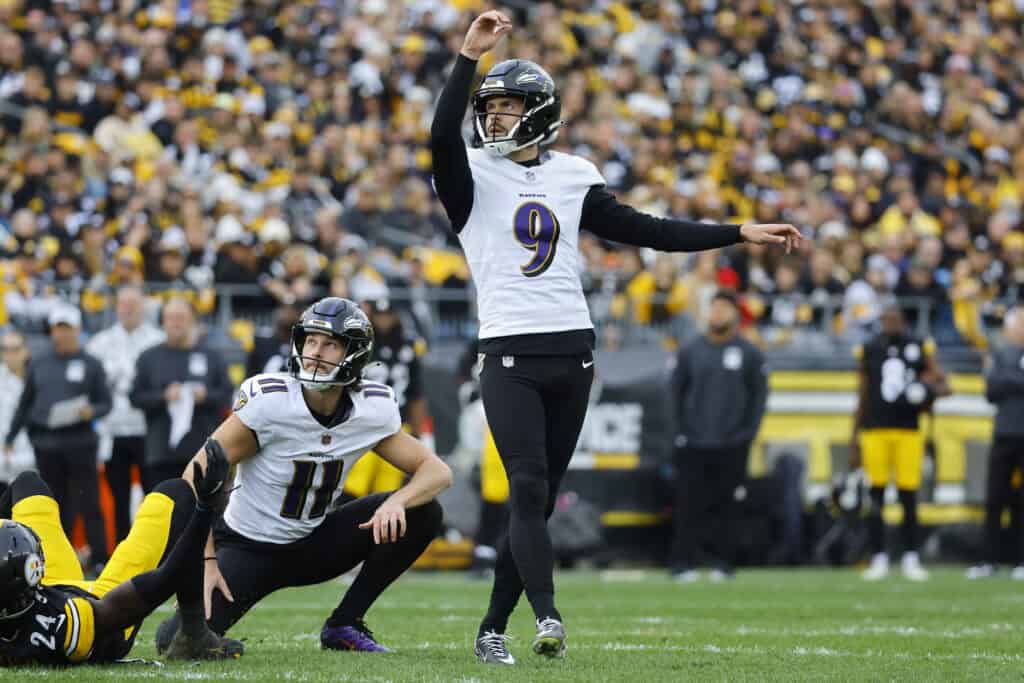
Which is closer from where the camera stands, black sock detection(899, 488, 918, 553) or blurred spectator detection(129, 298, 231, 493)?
blurred spectator detection(129, 298, 231, 493)

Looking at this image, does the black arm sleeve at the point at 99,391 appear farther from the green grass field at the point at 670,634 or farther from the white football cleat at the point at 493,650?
the white football cleat at the point at 493,650

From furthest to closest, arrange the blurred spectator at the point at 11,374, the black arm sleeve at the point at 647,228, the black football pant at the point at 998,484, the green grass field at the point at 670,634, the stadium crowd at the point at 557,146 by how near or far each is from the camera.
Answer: the stadium crowd at the point at 557,146 → the black football pant at the point at 998,484 → the blurred spectator at the point at 11,374 → the black arm sleeve at the point at 647,228 → the green grass field at the point at 670,634

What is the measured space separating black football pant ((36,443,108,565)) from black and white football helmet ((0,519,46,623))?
6062mm

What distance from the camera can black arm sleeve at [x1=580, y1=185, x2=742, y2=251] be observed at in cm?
588

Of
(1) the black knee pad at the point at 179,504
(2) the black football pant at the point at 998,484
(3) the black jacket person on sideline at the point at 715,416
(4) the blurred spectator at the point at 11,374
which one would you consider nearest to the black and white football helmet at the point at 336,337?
(1) the black knee pad at the point at 179,504

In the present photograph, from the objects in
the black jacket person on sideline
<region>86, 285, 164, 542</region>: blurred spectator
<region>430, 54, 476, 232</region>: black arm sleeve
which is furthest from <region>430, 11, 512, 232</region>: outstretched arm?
the black jacket person on sideline

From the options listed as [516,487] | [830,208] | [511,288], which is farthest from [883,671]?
[830,208]

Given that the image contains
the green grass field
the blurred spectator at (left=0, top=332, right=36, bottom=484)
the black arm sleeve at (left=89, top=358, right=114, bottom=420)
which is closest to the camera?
the green grass field

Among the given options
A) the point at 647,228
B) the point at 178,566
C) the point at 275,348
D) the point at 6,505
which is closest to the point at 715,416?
the point at 275,348

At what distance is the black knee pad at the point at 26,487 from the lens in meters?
5.84

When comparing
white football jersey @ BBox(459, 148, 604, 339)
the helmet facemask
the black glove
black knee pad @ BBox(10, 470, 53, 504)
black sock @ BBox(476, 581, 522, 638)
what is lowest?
black sock @ BBox(476, 581, 522, 638)

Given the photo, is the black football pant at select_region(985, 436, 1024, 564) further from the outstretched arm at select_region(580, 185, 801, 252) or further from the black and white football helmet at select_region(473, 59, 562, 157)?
the black and white football helmet at select_region(473, 59, 562, 157)

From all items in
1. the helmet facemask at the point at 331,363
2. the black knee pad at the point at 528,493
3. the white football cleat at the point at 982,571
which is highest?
the helmet facemask at the point at 331,363

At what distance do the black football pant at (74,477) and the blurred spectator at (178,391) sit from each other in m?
0.36
